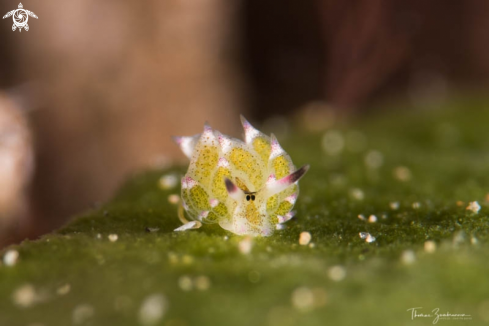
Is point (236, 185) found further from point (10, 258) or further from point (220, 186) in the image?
point (10, 258)

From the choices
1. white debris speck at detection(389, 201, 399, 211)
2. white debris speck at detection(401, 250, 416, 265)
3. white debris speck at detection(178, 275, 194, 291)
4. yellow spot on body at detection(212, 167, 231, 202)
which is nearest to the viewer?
white debris speck at detection(178, 275, 194, 291)

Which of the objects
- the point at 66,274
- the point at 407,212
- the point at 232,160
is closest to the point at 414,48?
the point at 407,212

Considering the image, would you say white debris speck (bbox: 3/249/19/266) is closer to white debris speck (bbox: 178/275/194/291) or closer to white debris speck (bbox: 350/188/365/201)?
white debris speck (bbox: 178/275/194/291)

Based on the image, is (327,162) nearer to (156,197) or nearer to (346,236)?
(156,197)

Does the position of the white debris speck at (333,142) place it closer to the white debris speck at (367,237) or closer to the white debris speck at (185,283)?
the white debris speck at (367,237)

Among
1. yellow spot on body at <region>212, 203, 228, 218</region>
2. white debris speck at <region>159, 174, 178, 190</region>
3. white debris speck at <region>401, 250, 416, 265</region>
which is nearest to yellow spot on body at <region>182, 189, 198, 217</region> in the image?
yellow spot on body at <region>212, 203, 228, 218</region>

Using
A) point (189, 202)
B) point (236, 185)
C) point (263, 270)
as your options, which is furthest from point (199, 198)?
point (263, 270)

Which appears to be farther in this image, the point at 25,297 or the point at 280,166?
the point at 280,166
